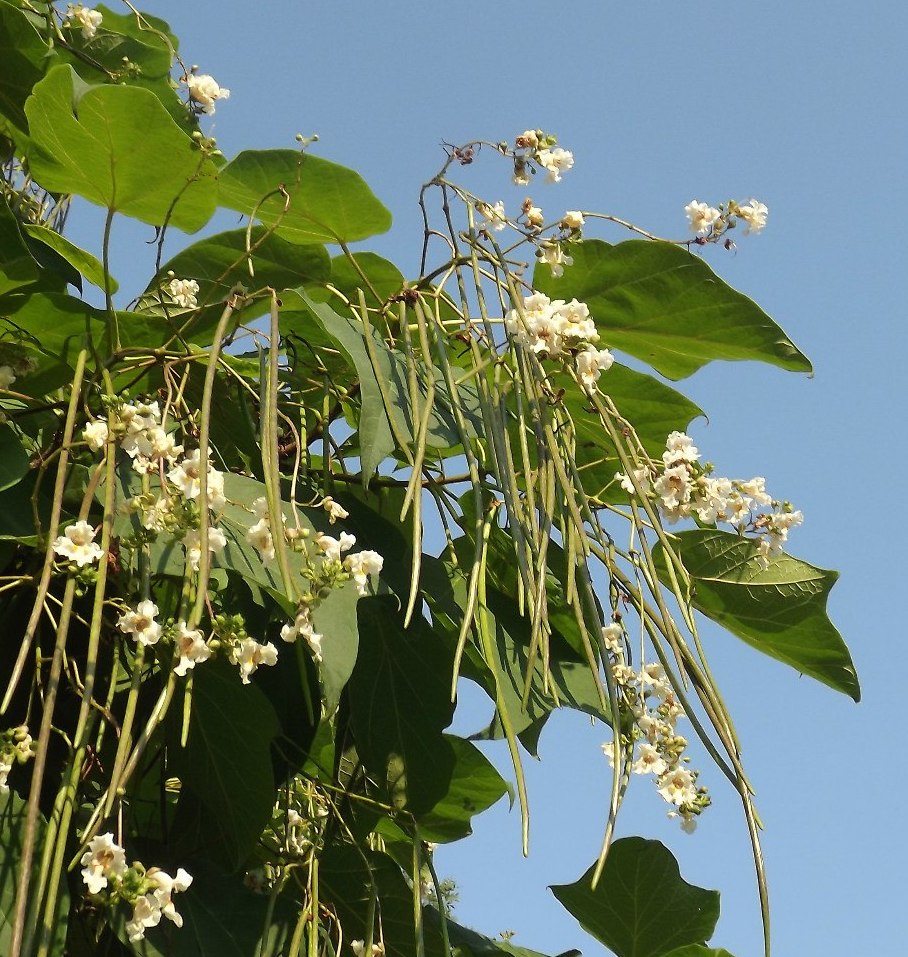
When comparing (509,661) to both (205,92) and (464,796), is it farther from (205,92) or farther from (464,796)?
(205,92)

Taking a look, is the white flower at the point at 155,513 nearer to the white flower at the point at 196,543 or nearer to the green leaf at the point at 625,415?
the white flower at the point at 196,543

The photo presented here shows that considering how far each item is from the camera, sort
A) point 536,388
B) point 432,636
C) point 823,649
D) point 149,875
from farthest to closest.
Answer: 1. point 823,649
2. point 432,636
3. point 536,388
4. point 149,875

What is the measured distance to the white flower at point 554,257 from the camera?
3.49 ft

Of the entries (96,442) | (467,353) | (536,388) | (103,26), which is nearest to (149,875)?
(96,442)

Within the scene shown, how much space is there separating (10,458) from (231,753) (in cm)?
27

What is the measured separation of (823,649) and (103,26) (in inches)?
43.7

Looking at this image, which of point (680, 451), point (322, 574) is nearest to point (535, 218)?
point (680, 451)

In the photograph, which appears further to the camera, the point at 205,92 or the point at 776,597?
the point at 205,92

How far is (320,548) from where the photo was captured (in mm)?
832

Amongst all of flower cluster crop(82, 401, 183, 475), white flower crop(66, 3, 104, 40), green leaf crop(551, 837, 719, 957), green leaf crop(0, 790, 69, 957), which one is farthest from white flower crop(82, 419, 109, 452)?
white flower crop(66, 3, 104, 40)

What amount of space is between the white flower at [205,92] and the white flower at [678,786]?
2.74ft

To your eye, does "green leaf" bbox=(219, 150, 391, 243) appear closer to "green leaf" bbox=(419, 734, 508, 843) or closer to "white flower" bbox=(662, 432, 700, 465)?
"white flower" bbox=(662, 432, 700, 465)

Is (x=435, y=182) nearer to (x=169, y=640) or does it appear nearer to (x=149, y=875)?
(x=169, y=640)

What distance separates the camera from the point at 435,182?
1.09 meters
